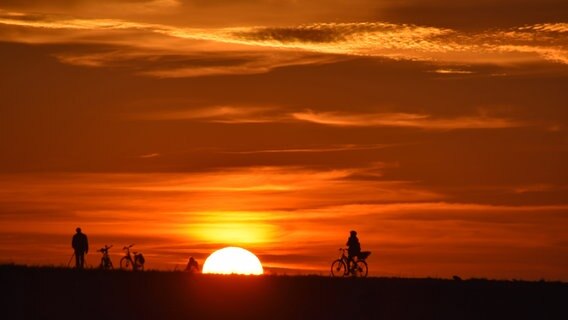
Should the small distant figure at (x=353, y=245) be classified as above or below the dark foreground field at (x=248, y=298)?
above

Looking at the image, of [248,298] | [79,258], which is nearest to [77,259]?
[79,258]

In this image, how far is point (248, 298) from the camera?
61.2 m

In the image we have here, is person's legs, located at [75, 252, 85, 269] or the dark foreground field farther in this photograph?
person's legs, located at [75, 252, 85, 269]

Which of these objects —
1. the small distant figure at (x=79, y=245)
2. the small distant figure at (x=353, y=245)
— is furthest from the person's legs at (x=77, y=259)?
the small distant figure at (x=353, y=245)

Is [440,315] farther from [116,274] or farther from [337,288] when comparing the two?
[116,274]

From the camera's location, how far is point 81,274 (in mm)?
62406

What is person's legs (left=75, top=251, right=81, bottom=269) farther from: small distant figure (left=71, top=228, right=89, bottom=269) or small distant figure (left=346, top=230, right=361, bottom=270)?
small distant figure (left=346, top=230, right=361, bottom=270)

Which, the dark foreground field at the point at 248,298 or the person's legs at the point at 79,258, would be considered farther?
the person's legs at the point at 79,258

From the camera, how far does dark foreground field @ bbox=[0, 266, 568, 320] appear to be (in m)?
59.1

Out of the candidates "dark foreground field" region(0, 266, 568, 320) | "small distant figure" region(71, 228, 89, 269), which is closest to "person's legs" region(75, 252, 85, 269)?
"small distant figure" region(71, 228, 89, 269)

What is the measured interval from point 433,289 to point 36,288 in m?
16.7

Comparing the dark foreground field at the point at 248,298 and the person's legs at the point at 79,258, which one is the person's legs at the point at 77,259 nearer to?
the person's legs at the point at 79,258

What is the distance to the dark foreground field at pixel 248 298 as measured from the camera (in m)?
59.1

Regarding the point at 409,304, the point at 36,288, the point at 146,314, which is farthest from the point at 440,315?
the point at 36,288
